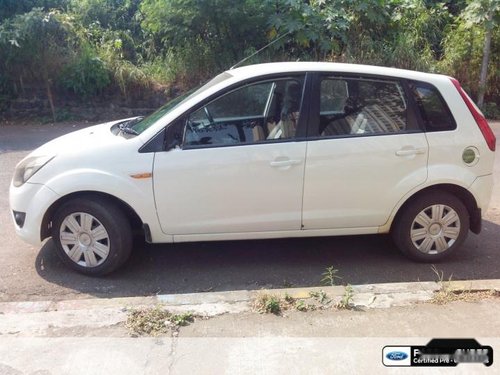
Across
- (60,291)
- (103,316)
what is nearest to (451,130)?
(103,316)

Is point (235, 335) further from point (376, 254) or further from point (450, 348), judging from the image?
point (376, 254)

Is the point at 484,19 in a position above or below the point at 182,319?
above

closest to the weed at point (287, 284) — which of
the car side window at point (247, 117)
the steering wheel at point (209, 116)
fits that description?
the car side window at point (247, 117)

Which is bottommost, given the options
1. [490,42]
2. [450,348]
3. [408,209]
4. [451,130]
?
[450,348]

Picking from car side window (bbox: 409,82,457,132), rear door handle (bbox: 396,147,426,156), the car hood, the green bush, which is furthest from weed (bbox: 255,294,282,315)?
the green bush

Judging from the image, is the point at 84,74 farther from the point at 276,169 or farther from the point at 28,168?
the point at 276,169

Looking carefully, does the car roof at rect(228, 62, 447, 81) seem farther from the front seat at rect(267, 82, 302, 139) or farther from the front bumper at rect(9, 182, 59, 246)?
the front bumper at rect(9, 182, 59, 246)

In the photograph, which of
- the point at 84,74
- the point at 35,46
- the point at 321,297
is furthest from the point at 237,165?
the point at 35,46

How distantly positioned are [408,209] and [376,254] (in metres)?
0.63

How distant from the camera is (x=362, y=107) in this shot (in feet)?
14.8

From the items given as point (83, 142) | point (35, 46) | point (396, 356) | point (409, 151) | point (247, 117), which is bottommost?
point (396, 356)

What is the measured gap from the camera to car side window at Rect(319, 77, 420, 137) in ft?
14.5

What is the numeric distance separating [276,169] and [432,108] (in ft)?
4.70

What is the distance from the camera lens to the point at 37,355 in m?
3.22
